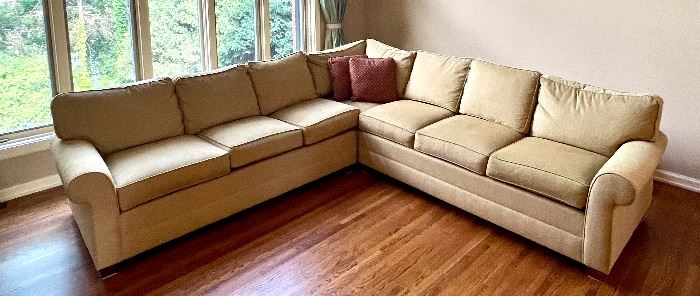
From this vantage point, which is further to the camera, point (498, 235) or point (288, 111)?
point (288, 111)

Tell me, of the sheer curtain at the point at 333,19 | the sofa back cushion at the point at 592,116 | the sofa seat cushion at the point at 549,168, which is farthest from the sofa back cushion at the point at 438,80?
the sheer curtain at the point at 333,19

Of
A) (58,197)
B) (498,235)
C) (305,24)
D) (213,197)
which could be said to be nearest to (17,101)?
(58,197)

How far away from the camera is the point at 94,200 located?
2.57 m

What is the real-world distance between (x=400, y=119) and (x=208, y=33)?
5.96 ft

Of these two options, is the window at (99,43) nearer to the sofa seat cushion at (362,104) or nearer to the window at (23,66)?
the window at (23,66)

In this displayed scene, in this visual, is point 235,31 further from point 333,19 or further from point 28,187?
point 28,187

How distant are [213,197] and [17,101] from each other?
1.55 meters

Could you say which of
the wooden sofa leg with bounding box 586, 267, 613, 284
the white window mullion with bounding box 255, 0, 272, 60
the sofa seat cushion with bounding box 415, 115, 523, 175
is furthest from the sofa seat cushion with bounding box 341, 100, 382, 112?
the wooden sofa leg with bounding box 586, 267, 613, 284

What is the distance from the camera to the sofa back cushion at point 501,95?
3.50m

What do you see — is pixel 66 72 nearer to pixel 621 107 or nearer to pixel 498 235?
pixel 498 235

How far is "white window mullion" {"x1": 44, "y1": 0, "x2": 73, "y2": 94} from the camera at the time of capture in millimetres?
3512

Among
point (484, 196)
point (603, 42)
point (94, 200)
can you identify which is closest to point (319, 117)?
point (484, 196)

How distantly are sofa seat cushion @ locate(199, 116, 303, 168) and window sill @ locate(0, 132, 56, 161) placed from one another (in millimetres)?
1070

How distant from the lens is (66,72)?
11.9ft
